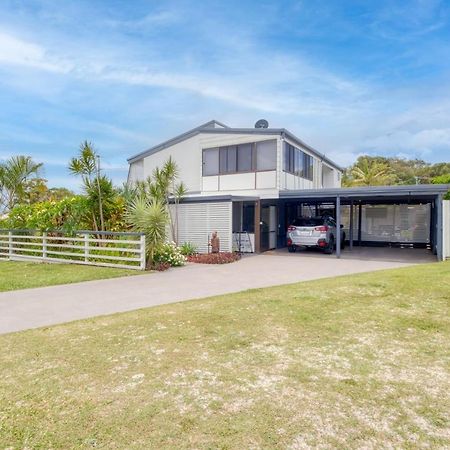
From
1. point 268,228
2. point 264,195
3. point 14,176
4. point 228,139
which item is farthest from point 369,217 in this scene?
point 14,176

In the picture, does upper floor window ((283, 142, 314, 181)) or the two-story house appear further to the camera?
upper floor window ((283, 142, 314, 181))

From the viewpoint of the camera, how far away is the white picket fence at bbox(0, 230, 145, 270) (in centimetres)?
1153

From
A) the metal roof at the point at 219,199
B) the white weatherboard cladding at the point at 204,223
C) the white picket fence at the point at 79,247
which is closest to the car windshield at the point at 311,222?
the metal roof at the point at 219,199

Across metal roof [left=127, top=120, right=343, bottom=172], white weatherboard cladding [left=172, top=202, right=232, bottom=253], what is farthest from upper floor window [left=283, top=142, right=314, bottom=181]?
white weatherboard cladding [left=172, top=202, right=232, bottom=253]

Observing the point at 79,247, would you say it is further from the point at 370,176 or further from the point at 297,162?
the point at 370,176

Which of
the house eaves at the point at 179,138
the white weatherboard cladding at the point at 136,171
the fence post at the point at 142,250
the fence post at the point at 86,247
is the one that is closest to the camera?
the fence post at the point at 142,250

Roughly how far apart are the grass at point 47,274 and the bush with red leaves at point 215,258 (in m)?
3.11

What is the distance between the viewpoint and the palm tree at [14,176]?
709 inches

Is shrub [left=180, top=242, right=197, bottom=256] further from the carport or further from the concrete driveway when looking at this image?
the carport

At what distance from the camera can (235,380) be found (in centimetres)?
339

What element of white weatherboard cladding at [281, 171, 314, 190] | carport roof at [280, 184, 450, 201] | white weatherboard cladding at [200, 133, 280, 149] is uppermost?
white weatherboard cladding at [200, 133, 280, 149]

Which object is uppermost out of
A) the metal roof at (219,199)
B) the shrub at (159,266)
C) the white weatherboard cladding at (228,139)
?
the white weatherboard cladding at (228,139)

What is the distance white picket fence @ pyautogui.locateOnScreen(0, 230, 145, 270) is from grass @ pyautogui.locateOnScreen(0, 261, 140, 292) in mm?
528

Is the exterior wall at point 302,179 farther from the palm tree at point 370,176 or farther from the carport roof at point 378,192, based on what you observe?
the palm tree at point 370,176
